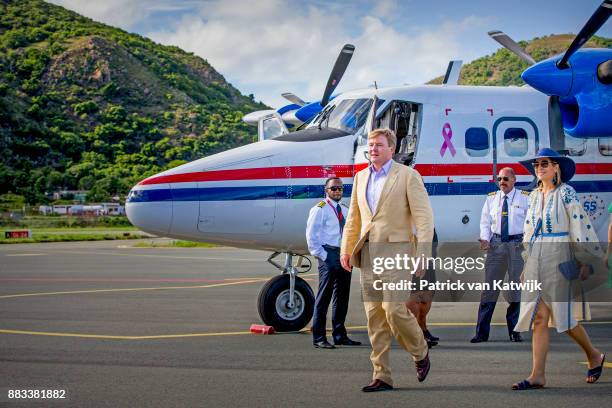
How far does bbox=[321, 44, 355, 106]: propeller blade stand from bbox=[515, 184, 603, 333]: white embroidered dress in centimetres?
725

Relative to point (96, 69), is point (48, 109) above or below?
below

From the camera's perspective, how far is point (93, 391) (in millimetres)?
7184

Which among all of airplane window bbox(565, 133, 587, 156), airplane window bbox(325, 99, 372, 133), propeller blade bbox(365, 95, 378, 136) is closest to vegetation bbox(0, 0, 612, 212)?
airplane window bbox(325, 99, 372, 133)

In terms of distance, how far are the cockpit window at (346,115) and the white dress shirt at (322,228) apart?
1.68 m

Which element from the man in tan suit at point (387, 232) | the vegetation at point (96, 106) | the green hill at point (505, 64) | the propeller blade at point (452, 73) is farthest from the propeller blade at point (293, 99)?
the green hill at point (505, 64)

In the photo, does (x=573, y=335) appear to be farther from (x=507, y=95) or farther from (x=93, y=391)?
(x=507, y=95)

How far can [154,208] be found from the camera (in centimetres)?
1067

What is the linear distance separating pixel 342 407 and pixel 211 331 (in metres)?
4.61

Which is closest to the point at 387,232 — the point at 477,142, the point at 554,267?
the point at 554,267

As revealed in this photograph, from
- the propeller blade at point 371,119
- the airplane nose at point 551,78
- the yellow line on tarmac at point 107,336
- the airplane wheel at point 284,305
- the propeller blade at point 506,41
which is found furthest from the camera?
the propeller blade at point 506,41

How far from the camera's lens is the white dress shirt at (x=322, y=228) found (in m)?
10.1

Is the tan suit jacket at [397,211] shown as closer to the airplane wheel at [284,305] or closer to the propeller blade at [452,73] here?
the airplane wheel at [284,305]

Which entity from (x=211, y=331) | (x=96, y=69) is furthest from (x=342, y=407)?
(x=96, y=69)

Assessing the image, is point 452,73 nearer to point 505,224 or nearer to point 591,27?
point 591,27
